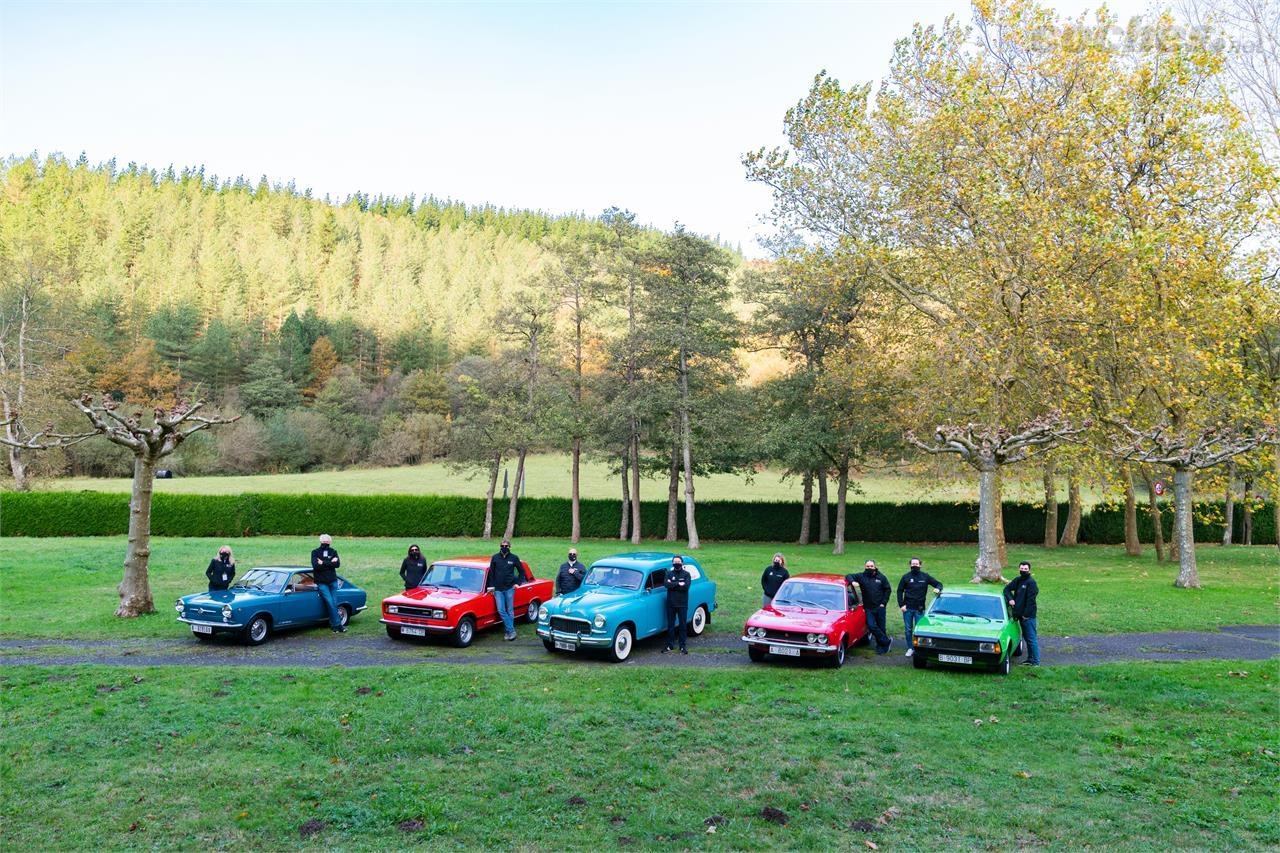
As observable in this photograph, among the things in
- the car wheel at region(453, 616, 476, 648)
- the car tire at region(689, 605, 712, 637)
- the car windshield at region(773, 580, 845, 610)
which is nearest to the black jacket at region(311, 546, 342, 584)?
the car wheel at region(453, 616, 476, 648)

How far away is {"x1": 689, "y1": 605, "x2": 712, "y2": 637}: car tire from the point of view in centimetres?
1661

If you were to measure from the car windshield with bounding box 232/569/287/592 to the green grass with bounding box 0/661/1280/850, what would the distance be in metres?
3.25

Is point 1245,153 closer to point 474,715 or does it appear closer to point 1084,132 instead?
point 1084,132

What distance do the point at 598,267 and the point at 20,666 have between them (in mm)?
32768

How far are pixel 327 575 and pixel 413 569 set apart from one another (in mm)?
1892

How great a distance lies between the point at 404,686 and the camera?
476 inches

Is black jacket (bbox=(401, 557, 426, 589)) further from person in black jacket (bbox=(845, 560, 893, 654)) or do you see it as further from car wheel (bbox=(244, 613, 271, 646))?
person in black jacket (bbox=(845, 560, 893, 654))

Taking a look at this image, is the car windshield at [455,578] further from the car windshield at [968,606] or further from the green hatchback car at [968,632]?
the car windshield at [968,606]

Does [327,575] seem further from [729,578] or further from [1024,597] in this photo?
[1024,597]

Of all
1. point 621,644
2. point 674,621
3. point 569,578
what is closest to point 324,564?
point 569,578

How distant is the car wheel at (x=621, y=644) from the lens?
13969 millimetres

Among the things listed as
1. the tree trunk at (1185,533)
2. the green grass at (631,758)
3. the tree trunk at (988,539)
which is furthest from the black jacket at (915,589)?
the tree trunk at (1185,533)

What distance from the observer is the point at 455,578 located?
1641 centimetres

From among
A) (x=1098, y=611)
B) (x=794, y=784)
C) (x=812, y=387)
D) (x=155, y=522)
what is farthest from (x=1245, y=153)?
(x=155, y=522)
